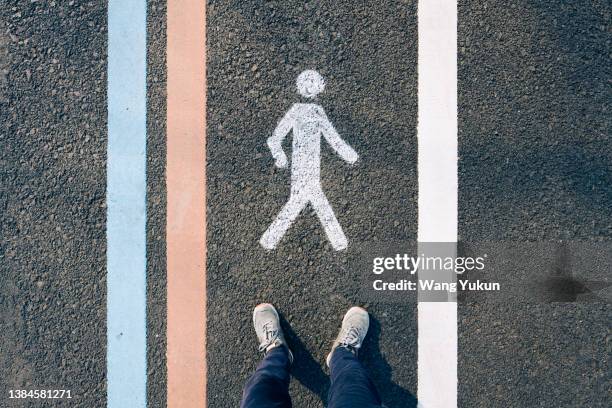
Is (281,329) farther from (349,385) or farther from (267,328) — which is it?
(349,385)

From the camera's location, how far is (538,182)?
2820 mm

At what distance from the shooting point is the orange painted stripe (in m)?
2.81

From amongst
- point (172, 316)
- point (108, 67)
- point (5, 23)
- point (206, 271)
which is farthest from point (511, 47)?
point (5, 23)

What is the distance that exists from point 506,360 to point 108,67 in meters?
Result: 3.22

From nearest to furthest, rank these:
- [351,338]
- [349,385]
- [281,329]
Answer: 1. [349,385]
2. [351,338]
3. [281,329]

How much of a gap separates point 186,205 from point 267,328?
95 centimetres

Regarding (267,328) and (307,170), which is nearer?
(267,328)

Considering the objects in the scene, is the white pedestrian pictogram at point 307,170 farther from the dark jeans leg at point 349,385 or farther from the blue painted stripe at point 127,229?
the blue painted stripe at point 127,229

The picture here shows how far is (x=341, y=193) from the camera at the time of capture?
281 centimetres

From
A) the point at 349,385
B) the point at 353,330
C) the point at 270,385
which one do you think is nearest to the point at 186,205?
the point at 270,385

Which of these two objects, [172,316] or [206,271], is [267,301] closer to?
[206,271]

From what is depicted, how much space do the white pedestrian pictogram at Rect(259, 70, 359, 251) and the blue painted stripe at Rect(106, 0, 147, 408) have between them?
0.85 m

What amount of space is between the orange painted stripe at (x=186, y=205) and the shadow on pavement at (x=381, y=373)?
42.2 inches

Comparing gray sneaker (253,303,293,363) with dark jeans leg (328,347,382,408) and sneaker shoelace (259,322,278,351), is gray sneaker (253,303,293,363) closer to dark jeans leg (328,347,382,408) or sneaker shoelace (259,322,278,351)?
sneaker shoelace (259,322,278,351)
